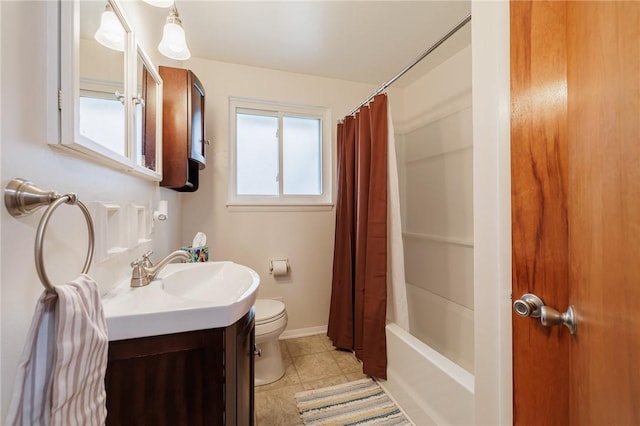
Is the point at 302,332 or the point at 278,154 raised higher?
the point at 278,154

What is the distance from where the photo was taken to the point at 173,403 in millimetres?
656

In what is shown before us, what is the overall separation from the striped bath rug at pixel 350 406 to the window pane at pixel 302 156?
156 cm

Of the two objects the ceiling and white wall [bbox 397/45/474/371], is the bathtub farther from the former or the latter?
the ceiling

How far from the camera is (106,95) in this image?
2.67 ft

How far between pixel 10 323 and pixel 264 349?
55.5 inches

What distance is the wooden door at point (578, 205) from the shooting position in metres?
0.46

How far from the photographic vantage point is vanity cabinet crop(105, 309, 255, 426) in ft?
2.05

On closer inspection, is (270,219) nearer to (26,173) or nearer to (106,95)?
(106,95)

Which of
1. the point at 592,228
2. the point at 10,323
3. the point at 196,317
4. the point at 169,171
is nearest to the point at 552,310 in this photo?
the point at 592,228

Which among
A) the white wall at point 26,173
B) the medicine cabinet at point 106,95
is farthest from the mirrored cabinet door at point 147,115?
the white wall at point 26,173

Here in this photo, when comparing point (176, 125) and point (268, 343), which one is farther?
point (268, 343)

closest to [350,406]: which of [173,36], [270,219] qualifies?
[270,219]

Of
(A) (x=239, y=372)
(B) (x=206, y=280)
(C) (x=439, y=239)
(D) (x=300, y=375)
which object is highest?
(C) (x=439, y=239)

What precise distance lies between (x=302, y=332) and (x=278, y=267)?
0.66 metres
